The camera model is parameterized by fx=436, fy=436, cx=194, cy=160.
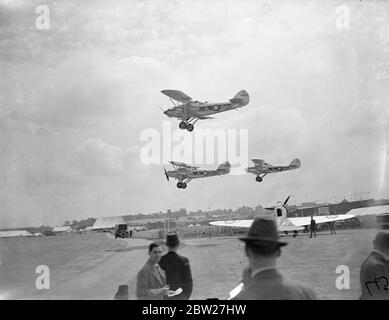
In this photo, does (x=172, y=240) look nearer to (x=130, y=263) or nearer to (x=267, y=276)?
(x=130, y=263)

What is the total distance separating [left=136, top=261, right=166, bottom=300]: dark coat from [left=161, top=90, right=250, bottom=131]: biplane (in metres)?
1.87

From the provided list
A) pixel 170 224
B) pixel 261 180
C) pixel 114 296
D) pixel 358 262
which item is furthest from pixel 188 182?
pixel 358 262

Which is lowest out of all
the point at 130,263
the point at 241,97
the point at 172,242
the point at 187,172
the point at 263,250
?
the point at 130,263

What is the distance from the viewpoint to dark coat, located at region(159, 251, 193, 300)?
13.2 ft

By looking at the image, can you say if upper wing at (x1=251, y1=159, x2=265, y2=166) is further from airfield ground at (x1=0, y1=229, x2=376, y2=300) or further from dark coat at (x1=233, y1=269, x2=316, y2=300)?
dark coat at (x1=233, y1=269, x2=316, y2=300)

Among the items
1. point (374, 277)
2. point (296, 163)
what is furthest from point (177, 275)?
point (296, 163)

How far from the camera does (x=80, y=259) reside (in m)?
5.29

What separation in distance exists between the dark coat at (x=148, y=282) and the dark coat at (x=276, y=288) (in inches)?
62.1

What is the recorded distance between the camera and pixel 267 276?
218 centimetres

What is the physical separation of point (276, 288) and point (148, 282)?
1780 mm

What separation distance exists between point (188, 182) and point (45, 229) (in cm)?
176
